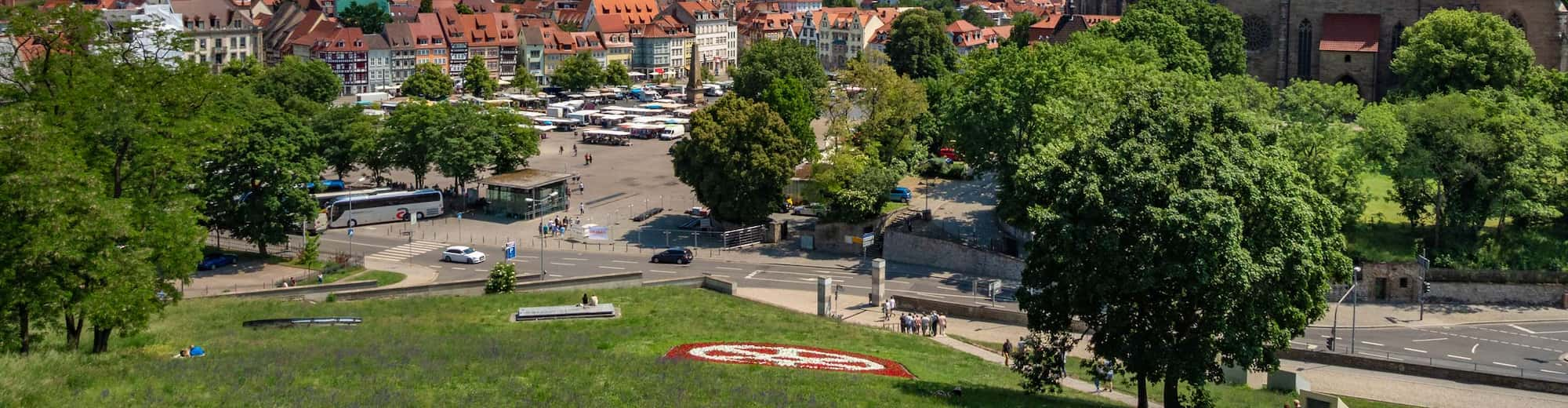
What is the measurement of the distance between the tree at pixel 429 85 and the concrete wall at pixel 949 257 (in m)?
85.6

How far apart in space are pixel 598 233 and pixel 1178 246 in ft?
148

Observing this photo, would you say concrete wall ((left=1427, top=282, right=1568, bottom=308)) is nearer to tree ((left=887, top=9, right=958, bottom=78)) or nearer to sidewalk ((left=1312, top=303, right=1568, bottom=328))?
sidewalk ((left=1312, top=303, right=1568, bottom=328))

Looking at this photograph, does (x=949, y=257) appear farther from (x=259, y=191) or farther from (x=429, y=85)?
(x=429, y=85)

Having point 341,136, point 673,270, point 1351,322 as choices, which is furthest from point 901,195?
point 341,136

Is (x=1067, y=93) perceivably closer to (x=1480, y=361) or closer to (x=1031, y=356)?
(x=1480, y=361)

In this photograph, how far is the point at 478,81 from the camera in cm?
15400

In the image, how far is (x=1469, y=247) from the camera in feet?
217

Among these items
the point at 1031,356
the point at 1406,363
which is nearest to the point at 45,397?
the point at 1031,356

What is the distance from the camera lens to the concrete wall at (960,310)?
186 ft

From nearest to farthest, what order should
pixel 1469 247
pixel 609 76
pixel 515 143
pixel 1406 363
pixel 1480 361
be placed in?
pixel 1406 363, pixel 1480 361, pixel 1469 247, pixel 515 143, pixel 609 76

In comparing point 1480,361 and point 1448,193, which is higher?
point 1448,193

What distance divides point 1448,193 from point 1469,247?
8.08 ft

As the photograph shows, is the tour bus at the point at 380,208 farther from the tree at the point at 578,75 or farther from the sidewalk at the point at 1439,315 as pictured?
the tree at the point at 578,75

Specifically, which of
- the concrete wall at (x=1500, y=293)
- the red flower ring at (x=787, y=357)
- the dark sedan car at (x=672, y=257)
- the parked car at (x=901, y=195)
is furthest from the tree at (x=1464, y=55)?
the red flower ring at (x=787, y=357)
